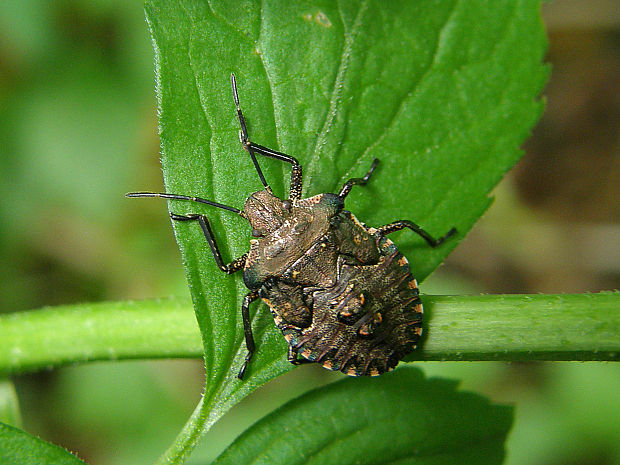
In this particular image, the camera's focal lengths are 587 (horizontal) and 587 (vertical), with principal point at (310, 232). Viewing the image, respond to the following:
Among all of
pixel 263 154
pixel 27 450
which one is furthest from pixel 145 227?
pixel 27 450

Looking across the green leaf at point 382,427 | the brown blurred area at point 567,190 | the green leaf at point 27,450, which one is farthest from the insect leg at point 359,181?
the brown blurred area at point 567,190

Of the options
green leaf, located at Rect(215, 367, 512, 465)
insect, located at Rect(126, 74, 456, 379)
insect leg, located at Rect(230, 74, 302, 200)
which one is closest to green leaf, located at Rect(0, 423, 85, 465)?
green leaf, located at Rect(215, 367, 512, 465)

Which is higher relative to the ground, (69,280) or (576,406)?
(69,280)

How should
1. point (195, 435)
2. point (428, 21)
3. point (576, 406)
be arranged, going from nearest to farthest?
1. point (195, 435)
2. point (428, 21)
3. point (576, 406)

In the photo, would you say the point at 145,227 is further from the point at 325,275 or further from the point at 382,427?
the point at 382,427

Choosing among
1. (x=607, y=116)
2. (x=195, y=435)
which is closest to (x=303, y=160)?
(x=195, y=435)

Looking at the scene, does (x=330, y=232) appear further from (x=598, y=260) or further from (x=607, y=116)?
(x=607, y=116)

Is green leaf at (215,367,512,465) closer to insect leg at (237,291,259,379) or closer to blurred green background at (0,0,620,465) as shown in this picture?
insect leg at (237,291,259,379)
